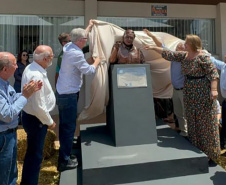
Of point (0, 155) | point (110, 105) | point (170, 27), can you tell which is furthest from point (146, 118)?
point (170, 27)

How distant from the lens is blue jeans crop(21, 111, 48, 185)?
2180mm

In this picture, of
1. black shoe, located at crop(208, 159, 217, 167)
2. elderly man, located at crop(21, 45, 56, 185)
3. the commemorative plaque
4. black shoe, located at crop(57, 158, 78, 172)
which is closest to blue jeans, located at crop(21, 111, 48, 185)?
elderly man, located at crop(21, 45, 56, 185)

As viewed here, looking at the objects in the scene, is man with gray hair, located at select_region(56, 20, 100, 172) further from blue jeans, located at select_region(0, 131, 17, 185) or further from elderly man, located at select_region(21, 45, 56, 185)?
blue jeans, located at select_region(0, 131, 17, 185)

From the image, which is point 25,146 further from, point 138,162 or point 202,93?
point 202,93

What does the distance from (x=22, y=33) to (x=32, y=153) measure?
15.2 feet

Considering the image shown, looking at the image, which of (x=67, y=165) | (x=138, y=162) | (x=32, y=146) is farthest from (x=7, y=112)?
(x=138, y=162)

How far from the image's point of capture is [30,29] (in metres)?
5.97

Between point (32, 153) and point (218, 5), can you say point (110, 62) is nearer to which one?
point (32, 153)

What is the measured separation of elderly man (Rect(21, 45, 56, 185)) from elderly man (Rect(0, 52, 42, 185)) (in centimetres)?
22

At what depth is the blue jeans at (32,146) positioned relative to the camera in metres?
2.18

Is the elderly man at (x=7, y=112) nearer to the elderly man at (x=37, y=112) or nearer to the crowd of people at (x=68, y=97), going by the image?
the crowd of people at (x=68, y=97)

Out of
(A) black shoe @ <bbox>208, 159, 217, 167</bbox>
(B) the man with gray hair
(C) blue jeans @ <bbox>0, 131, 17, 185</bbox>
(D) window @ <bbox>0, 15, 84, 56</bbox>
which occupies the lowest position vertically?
(A) black shoe @ <bbox>208, 159, 217, 167</bbox>

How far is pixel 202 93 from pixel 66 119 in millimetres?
1695

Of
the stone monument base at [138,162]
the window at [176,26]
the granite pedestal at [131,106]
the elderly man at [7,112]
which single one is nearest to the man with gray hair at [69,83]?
the stone monument base at [138,162]
